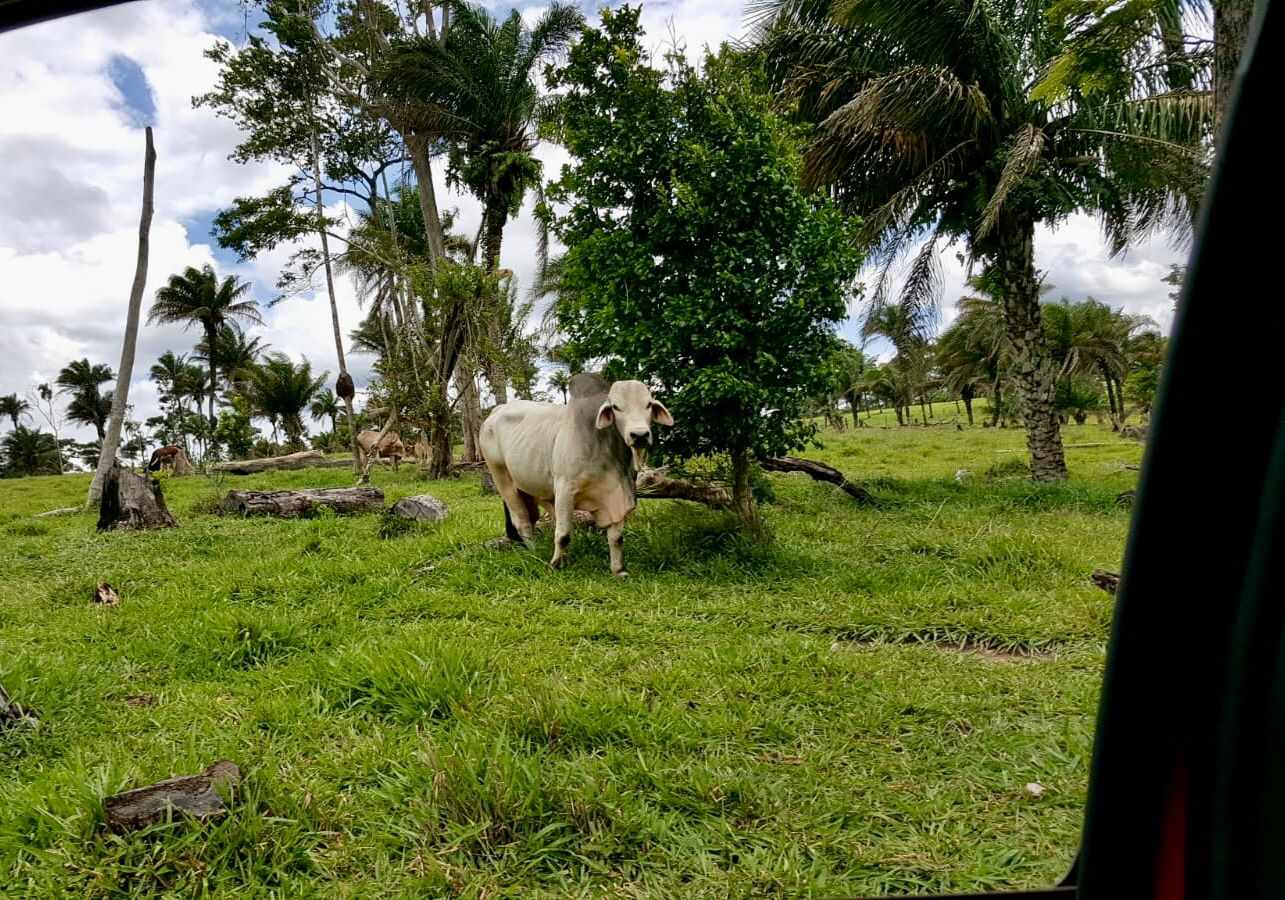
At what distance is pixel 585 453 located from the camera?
5402mm

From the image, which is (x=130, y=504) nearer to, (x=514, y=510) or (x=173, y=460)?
(x=514, y=510)

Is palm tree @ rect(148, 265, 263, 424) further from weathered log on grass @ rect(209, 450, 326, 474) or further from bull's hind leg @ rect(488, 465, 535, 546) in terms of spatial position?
bull's hind leg @ rect(488, 465, 535, 546)

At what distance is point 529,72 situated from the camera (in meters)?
16.1

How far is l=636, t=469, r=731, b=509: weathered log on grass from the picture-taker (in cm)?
697

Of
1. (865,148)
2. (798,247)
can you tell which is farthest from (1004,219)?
(798,247)

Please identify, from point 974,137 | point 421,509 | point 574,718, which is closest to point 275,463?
point 421,509

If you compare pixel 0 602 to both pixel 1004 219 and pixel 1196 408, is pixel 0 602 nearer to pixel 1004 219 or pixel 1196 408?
pixel 1196 408

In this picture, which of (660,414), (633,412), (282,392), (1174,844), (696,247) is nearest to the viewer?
(1174,844)

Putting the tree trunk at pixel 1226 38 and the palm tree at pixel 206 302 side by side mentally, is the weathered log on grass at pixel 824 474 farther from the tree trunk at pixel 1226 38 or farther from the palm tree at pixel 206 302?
the palm tree at pixel 206 302

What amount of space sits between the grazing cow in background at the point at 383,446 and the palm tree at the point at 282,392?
339 inches

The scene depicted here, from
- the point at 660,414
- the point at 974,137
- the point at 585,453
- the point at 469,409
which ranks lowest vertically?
the point at 585,453

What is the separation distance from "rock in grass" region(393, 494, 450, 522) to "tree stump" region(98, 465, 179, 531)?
300cm

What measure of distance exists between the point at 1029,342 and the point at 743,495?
7.53 metres

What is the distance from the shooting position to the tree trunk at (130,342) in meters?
12.0
